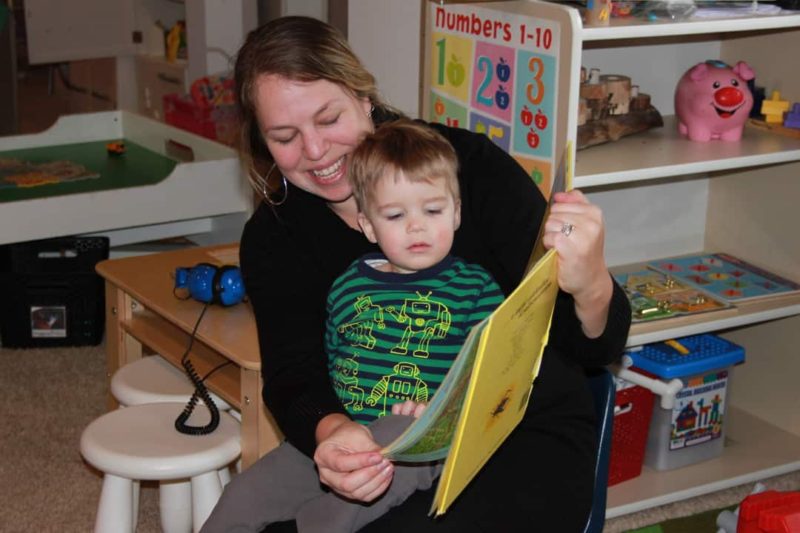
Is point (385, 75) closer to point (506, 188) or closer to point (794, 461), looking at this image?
point (506, 188)

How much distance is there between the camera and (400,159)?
1.43 meters

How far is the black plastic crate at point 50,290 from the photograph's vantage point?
10.1 ft

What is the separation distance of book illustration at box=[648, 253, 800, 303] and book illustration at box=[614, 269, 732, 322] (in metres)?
0.03

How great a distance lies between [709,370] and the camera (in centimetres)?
241

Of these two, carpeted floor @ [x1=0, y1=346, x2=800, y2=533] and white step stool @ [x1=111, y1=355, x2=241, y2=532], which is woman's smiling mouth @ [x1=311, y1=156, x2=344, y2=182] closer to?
white step stool @ [x1=111, y1=355, x2=241, y2=532]

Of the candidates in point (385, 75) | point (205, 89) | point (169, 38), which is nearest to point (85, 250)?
point (205, 89)

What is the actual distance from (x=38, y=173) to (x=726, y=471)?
6.39 feet

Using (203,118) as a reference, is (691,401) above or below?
below

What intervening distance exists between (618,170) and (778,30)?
0.64 m

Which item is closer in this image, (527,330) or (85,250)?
(527,330)

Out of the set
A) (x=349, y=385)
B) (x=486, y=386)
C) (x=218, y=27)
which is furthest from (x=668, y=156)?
(x=218, y=27)

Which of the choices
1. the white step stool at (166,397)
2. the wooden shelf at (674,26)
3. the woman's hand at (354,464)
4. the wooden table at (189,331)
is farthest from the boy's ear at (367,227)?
the white step stool at (166,397)

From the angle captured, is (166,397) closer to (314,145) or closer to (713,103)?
(314,145)

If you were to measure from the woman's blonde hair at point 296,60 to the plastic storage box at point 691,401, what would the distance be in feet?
3.38
